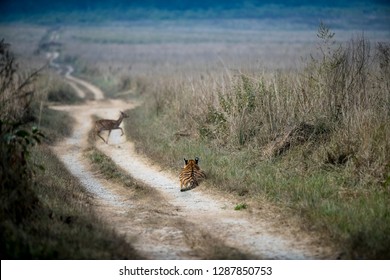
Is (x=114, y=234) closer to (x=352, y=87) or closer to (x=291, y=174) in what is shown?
(x=291, y=174)

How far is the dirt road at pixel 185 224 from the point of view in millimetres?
6430

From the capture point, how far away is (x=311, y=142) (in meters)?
10.1

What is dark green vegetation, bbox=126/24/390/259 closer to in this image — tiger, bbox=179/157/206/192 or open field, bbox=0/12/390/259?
open field, bbox=0/12/390/259

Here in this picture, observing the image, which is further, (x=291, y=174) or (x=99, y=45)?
(x=99, y=45)

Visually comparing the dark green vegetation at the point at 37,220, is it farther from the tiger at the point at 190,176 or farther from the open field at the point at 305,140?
the open field at the point at 305,140

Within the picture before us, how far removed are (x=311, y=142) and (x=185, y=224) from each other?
3.65 metres

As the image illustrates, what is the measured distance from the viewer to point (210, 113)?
1359 cm

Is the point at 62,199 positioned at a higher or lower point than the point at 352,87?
lower

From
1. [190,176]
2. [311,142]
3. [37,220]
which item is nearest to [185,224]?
[37,220]

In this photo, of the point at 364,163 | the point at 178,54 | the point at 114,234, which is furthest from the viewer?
the point at 178,54

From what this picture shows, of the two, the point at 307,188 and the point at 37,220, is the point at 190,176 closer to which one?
the point at 307,188

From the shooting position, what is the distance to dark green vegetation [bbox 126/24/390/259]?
24.2 ft

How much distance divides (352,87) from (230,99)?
3.27 metres

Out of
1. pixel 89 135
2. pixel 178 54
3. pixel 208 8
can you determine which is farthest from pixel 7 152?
pixel 208 8
